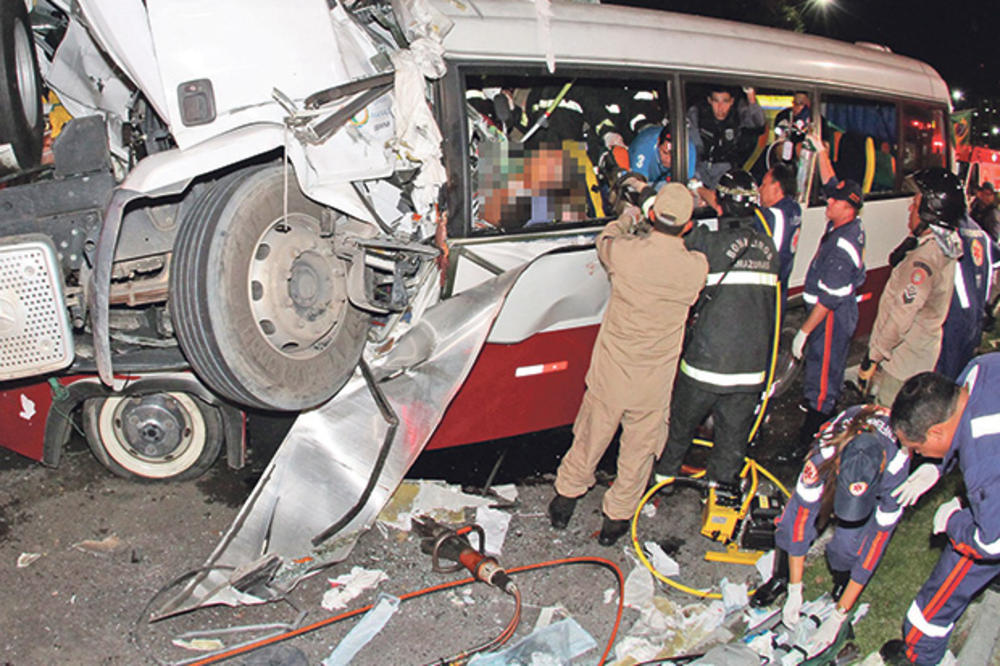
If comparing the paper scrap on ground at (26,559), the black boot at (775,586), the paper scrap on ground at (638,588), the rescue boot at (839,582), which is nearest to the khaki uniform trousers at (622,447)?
the paper scrap on ground at (638,588)

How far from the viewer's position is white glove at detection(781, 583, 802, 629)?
3244mm

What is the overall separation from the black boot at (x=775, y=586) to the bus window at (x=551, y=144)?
187 centimetres

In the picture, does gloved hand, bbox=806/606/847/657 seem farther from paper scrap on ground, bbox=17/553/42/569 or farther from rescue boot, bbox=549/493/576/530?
paper scrap on ground, bbox=17/553/42/569

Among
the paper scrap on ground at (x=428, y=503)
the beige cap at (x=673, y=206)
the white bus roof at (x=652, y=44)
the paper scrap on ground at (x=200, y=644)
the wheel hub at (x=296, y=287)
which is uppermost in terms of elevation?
the white bus roof at (x=652, y=44)

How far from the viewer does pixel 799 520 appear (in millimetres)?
3277

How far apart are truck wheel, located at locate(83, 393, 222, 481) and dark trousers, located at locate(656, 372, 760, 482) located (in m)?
2.48

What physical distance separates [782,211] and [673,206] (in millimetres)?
1209

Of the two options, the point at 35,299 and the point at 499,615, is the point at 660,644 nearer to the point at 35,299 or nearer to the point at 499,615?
the point at 499,615

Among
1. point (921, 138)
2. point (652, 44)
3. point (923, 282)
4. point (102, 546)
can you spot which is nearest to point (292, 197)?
point (102, 546)

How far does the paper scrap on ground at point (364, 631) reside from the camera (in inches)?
122

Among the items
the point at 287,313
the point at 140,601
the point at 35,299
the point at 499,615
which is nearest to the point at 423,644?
the point at 499,615

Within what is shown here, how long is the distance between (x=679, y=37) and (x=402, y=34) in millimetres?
1675

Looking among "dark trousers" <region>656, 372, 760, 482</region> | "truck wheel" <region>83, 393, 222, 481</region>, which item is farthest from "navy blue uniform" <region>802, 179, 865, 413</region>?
"truck wheel" <region>83, 393, 222, 481</region>

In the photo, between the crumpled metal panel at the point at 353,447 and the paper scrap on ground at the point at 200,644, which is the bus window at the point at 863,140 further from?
the paper scrap on ground at the point at 200,644
